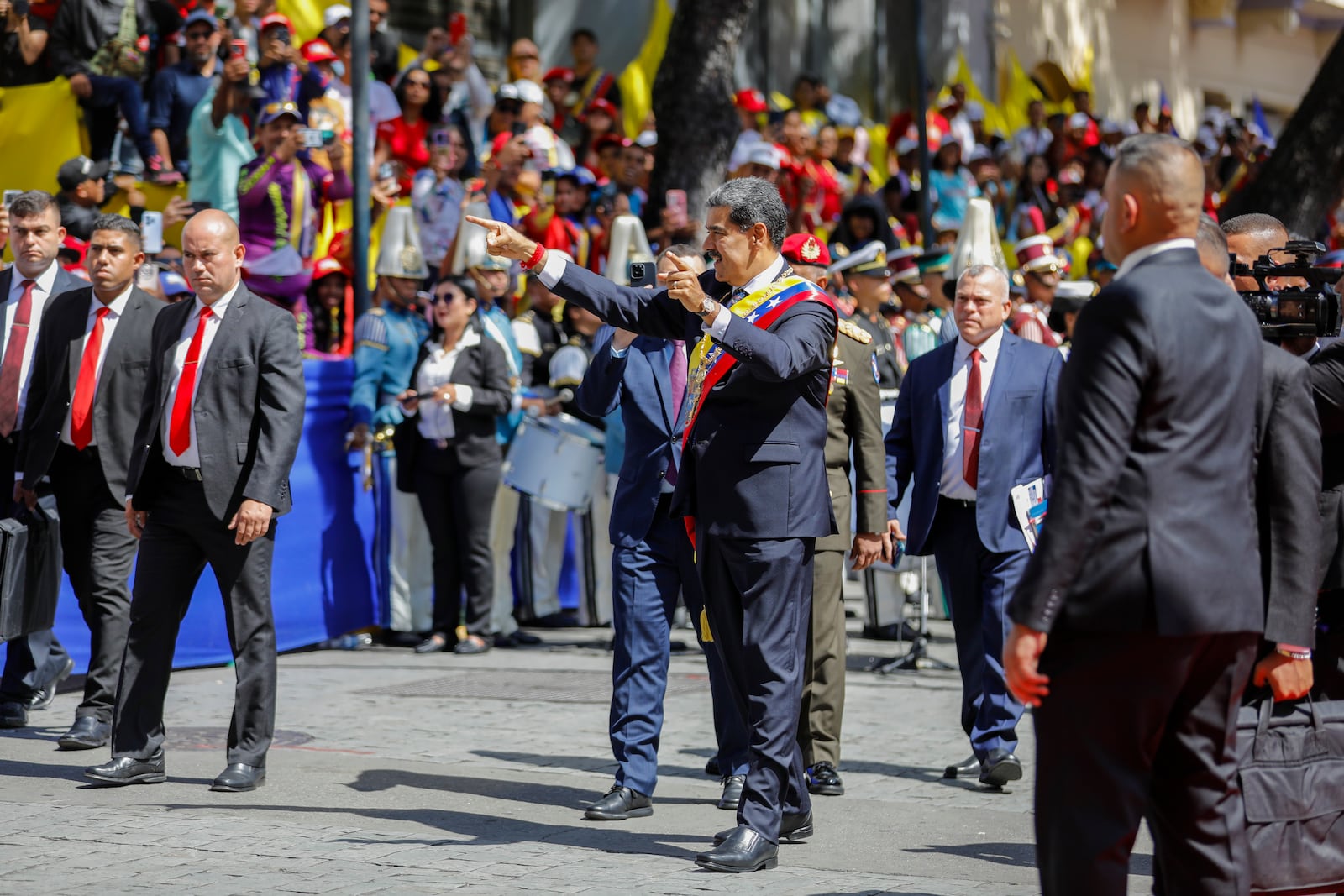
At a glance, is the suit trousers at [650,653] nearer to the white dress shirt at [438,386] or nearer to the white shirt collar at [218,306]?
the white shirt collar at [218,306]

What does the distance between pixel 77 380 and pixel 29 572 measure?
0.85m

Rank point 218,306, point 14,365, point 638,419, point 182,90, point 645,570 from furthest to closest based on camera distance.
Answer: point 182,90
point 14,365
point 638,419
point 218,306
point 645,570

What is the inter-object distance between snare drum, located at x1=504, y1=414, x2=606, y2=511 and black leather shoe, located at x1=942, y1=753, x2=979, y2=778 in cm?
417

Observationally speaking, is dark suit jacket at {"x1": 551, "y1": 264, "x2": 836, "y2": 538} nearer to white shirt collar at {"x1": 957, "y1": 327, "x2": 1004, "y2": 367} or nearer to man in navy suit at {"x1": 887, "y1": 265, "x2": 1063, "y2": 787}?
man in navy suit at {"x1": 887, "y1": 265, "x2": 1063, "y2": 787}

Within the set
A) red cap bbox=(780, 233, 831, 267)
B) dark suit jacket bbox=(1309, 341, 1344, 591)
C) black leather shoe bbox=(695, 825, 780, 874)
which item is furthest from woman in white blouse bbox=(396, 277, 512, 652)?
dark suit jacket bbox=(1309, 341, 1344, 591)

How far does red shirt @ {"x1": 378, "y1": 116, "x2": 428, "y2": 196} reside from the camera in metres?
14.2

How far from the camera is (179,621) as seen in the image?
713 cm

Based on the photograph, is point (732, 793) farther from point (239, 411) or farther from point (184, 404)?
point (184, 404)

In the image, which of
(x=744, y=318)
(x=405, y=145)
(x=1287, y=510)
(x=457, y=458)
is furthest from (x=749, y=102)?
(x=1287, y=510)

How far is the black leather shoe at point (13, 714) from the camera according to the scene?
8297 mm

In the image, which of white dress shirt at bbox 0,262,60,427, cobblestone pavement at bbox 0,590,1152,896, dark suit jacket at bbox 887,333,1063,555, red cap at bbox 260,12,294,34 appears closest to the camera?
cobblestone pavement at bbox 0,590,1152,896

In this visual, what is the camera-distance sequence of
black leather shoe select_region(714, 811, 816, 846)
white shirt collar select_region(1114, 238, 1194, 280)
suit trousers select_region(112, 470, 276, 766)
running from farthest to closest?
suit trousers select_region(112, 470, 276, 766)
black leather shoe select_region(714, 811, 816, 846)
white shirt collar select_region(1114, 238, 1194, 280)

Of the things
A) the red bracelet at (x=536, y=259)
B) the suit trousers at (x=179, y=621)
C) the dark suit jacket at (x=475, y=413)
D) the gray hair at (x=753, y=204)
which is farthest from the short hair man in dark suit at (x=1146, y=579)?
the dark suit jacket at (x=475, y=413)

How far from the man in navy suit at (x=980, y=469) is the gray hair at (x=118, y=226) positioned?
3421 mm
